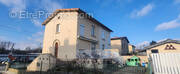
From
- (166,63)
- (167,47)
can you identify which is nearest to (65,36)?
(166,63)

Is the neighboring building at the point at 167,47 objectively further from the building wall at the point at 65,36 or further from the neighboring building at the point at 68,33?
the building wall at the point at 65,36

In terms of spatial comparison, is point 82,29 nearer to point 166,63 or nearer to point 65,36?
point 65,36

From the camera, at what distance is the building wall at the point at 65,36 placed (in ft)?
38.8

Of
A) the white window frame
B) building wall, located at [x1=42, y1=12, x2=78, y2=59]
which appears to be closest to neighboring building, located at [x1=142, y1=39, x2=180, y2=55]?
the white window frame

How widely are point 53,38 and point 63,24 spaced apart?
2.50 metres

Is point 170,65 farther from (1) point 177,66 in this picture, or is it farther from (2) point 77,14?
(2) point 77,14

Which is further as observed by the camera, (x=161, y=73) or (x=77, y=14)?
(x=77, y=14)

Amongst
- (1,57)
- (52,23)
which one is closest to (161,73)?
(52,23)

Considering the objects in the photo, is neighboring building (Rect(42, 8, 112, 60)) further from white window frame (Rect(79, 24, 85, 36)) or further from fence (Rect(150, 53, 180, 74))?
fence (Rect(150, 53, 180, 74))

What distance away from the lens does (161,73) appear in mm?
6102

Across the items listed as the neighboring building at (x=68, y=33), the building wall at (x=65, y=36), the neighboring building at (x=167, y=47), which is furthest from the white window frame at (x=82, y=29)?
the neighboring building at (x=167, y=47)

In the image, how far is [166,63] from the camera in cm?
609

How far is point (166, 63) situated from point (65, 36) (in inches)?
404

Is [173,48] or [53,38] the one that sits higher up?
[53,38]
